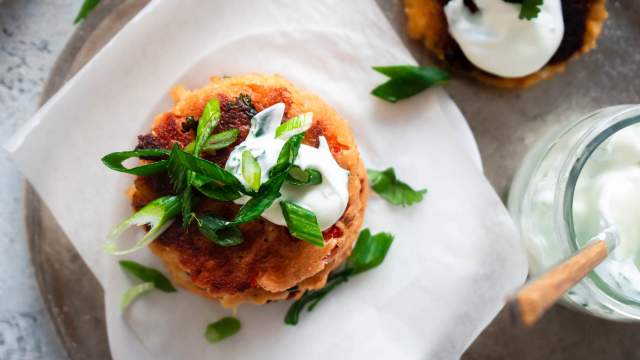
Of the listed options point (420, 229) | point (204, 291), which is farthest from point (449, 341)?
point (204, 291)

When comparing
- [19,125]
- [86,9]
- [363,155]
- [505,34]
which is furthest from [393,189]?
[19,125]

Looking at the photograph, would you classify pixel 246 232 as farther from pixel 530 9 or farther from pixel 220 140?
pixel 530 9

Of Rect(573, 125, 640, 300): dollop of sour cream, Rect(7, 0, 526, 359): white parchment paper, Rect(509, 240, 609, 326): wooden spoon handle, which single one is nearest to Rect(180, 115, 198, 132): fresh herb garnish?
Rect(7, 0, 526, 359): white parchment paper

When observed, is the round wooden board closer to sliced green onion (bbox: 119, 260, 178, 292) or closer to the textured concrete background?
the textured concrete background

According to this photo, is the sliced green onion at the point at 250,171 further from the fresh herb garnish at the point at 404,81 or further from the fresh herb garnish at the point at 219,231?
the fresh herb garnish at the point at 404,81

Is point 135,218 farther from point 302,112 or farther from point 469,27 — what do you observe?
point 469,27

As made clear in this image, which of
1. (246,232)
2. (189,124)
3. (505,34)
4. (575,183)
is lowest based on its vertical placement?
(575,183)

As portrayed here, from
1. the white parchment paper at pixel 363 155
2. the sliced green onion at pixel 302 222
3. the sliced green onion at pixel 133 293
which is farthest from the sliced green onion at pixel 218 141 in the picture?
the sliced green onion at pixel 133 293
